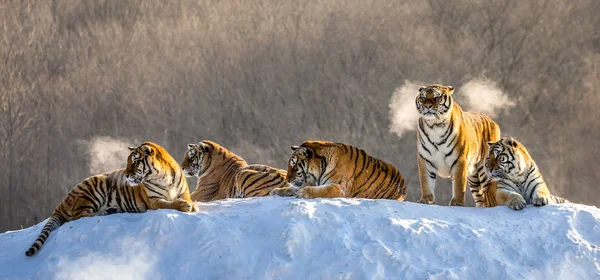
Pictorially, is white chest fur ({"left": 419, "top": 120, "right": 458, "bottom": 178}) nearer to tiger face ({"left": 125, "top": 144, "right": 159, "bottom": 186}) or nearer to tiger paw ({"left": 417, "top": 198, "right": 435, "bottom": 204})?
tiger paw ({"left": 417, "top": 198, "right": 435, "bottom": 204})

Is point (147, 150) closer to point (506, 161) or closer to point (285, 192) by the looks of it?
point (285, 192)

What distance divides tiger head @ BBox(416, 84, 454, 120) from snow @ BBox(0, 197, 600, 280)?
1.29 metres

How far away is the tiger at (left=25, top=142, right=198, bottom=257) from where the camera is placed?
953 cm

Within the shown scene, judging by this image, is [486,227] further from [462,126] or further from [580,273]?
[462,126]

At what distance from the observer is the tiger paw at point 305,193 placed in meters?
10.1

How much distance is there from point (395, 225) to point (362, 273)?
0.78 meters

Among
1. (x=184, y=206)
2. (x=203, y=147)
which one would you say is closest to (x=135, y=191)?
(x=184, y=206)

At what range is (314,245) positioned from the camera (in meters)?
8.94

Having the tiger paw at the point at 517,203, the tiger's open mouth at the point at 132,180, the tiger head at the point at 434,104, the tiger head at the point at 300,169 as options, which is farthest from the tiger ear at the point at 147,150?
the tiger paw at the point at 517,203

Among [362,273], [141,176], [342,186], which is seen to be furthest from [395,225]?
[141,176]

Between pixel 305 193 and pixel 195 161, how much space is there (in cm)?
308

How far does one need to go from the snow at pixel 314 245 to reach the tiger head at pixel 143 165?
396 mm

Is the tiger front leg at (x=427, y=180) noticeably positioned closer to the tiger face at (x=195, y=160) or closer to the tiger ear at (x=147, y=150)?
the tiger ear at (x=147, y=150)

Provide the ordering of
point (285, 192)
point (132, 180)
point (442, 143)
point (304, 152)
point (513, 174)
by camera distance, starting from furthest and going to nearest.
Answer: point (304, 152) → point (442, 143) → point (285, 192) → point (513, 174) → point (132, 180)
